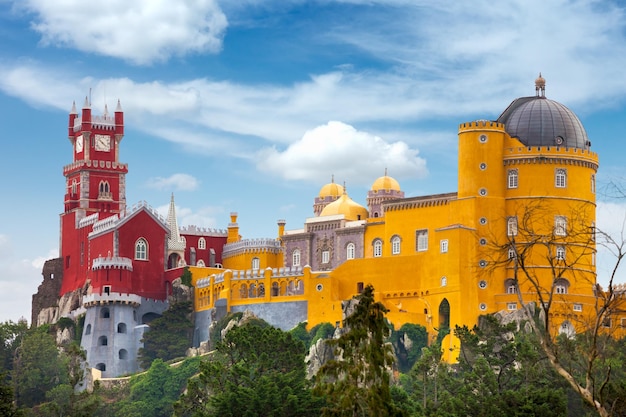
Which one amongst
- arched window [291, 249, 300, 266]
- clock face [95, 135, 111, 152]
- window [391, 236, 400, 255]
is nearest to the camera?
window [391, 236, 400, 255]

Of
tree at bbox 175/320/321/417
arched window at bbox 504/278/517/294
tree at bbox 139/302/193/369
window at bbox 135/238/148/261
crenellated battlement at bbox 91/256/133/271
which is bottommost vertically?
tree at bbox 175/320/321/417

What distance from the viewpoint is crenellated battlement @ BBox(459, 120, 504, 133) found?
3770 inches

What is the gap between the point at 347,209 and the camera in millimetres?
112312

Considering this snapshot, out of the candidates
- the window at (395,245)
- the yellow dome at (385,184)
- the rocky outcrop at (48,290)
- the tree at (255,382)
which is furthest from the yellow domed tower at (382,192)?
the tree at (255,382)

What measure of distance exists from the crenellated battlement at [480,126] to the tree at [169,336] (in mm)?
26874

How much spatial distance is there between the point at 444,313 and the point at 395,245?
8324mm

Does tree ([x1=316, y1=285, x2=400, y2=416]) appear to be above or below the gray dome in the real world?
below

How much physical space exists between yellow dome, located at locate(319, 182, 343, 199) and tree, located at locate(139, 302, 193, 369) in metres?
20.5

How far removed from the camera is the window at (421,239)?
99.2 m

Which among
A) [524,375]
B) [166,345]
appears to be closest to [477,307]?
[524,375]

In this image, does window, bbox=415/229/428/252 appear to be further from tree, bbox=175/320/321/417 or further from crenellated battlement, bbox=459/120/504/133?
tree, bbox=175/320/321/417

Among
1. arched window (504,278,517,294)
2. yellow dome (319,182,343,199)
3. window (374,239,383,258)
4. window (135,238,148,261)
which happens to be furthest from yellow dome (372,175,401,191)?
arched window (504,278,517,294)

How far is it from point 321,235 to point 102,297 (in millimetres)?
17273

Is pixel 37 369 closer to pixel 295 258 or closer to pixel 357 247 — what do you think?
pixel 295 258
